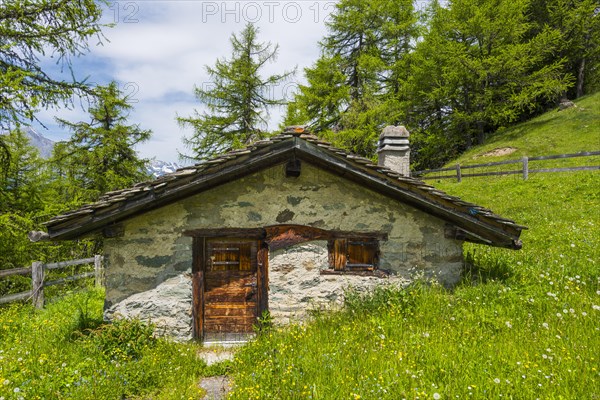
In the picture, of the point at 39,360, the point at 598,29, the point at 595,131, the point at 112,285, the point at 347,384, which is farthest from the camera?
the point at 598,29

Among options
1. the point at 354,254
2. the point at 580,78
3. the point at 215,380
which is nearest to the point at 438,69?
the point at 580,78

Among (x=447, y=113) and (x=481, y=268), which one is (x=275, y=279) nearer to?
(x=481, y=268)

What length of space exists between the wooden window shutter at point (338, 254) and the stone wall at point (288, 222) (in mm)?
176

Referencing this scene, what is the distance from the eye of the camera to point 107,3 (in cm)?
809

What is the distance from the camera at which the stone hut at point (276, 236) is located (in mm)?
5445

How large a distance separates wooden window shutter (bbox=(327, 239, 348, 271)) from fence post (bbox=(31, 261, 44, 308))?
7.49 m

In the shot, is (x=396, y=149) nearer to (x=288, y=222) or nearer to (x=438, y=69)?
(x=288, y=222)

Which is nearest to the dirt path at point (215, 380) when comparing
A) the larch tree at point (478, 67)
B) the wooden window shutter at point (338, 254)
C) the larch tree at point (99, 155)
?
the wooden window shutter at point (338, 254)

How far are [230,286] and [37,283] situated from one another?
5.77 metres

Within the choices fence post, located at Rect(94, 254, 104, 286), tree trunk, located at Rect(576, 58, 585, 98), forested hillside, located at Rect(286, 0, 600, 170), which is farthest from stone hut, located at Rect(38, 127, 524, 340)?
tree trunk, located at Rect(576, 58, 585, 98)

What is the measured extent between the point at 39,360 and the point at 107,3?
334 inches

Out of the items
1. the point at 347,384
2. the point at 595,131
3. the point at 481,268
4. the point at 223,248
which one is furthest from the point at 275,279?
the point at 595,131

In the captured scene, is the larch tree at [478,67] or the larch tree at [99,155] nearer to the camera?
the larch tree at [99,155]

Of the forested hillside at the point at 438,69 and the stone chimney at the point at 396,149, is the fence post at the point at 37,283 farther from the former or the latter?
the forested hillside at the point at 438,69
